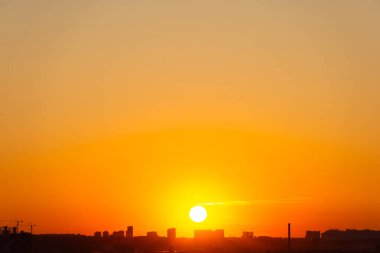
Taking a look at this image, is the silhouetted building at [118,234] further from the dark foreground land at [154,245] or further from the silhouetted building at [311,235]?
the silhouetted building at [311,235]

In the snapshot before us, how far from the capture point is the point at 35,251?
4321 inches

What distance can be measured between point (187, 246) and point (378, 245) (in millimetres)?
41874

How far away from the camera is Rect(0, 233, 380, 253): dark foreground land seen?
104875 millimetres

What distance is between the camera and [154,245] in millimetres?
136375

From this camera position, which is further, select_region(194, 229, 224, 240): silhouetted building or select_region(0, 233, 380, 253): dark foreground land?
select_region(194, 229, 224, 240): silhouetted building

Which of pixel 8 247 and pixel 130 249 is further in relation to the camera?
pixel 130 249

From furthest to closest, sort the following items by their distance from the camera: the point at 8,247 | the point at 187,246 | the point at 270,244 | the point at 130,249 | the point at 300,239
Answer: the point at 300,239 < the point at 270,244 < the point at 187,246 < the point at 130,249 < the point at 8,247

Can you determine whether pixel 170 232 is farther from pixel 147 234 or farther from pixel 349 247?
pixel 349 247

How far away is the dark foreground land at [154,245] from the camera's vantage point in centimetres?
10488

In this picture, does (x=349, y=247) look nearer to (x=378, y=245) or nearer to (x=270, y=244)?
(x=378, y=245)

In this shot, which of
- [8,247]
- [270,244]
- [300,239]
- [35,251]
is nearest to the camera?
[8,247]

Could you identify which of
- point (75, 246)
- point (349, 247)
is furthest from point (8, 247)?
point (349, 247)

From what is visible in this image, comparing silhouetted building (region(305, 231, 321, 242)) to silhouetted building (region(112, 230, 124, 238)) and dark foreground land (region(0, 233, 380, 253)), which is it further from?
silhouetted building (region(112, 230, 124, 238))

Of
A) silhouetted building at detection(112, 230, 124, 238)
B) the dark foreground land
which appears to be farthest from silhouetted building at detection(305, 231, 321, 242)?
silhouetted building at detection(112, 230, 124, 238)
